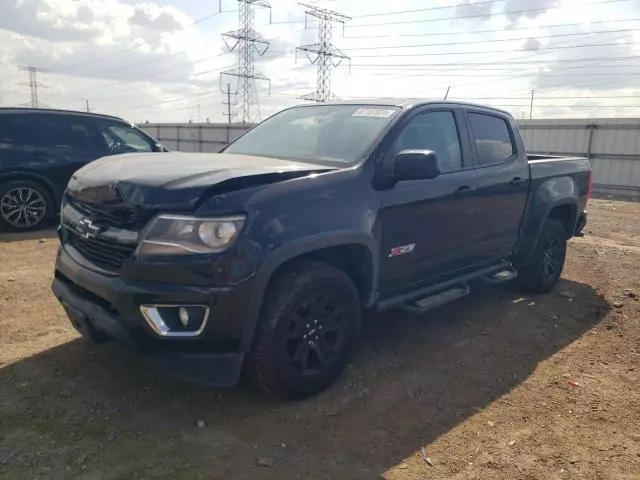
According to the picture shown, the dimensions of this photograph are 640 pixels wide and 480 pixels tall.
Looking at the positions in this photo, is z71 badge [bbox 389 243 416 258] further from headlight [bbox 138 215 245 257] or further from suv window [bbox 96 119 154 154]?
suv window [bbox 96 119 154 154]

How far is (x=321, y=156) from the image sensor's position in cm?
380

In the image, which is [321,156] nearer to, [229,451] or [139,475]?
[229,451]

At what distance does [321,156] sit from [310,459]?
197 cm

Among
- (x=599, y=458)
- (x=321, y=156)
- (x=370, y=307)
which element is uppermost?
(x=321, y=156)

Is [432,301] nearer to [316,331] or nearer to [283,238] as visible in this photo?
[316,331]

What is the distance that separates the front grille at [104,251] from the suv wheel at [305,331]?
82 centimetres

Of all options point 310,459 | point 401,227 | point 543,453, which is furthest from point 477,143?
point 310,459

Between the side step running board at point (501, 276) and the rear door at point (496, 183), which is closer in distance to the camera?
the rear door at point (496, 183)

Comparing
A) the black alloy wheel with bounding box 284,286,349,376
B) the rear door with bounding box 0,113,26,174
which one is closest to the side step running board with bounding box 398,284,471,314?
the black alloy wheel with bounding box 284,286,349,376

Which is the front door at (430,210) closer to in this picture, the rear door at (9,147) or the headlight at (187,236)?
the headlight at (187,236)

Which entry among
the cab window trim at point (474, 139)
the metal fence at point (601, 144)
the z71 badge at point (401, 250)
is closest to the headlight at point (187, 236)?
the z71 badge at point (401, 250)

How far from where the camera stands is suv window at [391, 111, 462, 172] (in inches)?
154

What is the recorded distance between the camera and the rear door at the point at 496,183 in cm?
457

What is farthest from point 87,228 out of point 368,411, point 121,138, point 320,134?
point 121,138
